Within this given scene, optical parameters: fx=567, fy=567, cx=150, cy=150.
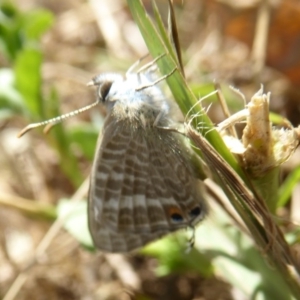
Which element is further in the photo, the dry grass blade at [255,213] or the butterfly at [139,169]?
the butterfly at [139,169]

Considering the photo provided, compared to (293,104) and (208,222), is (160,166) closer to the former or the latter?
(208,222)

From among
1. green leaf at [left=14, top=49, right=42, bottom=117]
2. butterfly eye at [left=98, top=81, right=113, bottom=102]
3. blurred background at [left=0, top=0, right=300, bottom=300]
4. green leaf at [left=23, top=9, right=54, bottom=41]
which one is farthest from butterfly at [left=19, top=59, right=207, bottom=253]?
green leaf at [left=23, top=9, right=54, bottom=41]

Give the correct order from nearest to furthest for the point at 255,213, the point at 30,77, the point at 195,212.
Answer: the point at 255,213
the point at 195,212
the point at 30,77

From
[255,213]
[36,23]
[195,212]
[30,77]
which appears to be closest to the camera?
[255,213]

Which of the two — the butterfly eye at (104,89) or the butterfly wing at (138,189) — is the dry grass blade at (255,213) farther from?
the butterfly eye at (104,89)

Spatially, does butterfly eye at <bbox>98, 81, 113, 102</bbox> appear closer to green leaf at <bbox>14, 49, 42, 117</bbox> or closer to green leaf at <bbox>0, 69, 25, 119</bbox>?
green leaf at <bbox>14, 49, 42, 117</bbox>

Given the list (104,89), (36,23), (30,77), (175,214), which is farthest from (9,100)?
(175,214)

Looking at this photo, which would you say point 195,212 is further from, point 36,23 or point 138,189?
point 36,23

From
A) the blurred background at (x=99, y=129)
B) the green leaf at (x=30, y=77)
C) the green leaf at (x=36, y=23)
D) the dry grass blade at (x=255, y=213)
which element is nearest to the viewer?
the dry grass blade at (x=255, y=213)

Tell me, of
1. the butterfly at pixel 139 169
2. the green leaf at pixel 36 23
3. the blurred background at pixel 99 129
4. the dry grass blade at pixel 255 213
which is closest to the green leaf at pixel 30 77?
the blurred background at pixel 99 129
